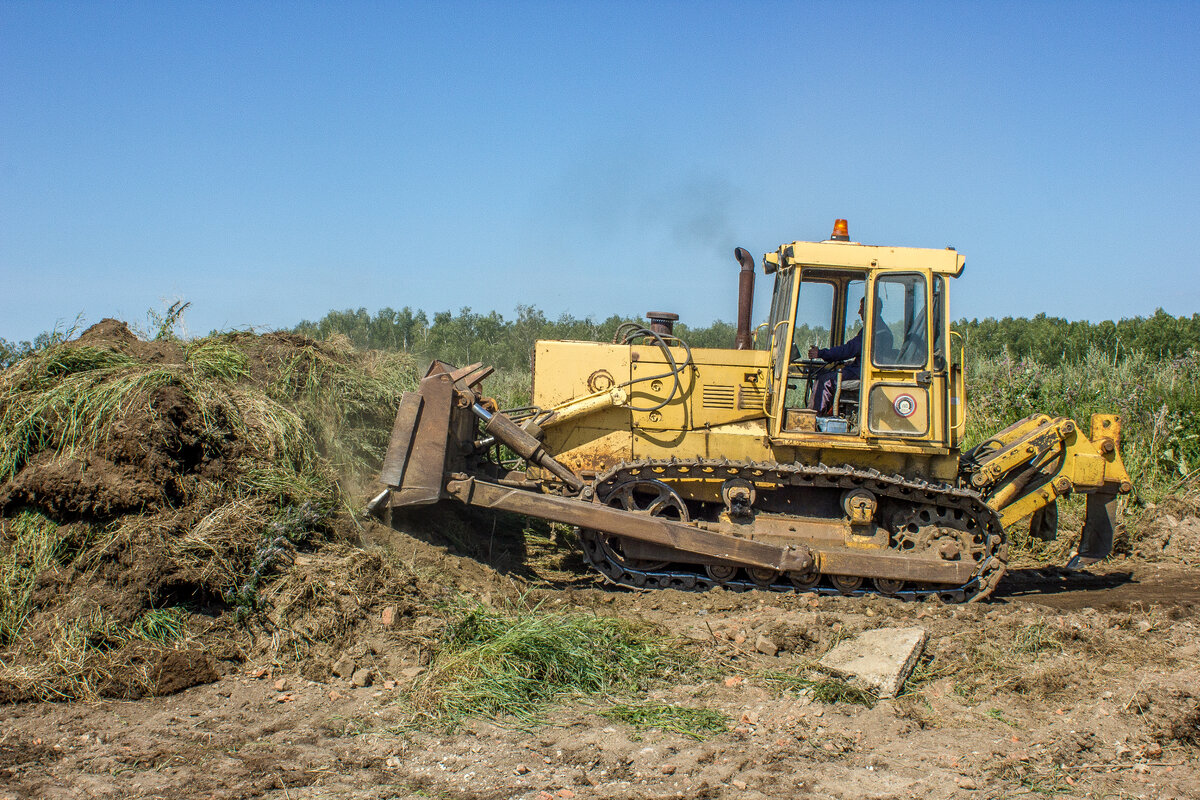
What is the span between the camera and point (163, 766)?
4.32 metres

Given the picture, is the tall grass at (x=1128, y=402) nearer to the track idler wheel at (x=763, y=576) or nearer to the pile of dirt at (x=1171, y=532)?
the pile of dirt at (x=1171, y=532)

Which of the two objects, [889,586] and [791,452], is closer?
[889,586]

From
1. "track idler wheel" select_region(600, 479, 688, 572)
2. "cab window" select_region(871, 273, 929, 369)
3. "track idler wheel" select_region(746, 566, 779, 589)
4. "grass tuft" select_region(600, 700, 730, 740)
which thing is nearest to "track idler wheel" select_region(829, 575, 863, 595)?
"track idler wheel" select_region(746, 566, 779, 589)

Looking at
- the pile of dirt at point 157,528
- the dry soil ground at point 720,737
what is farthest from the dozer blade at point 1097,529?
the pile of dirt at point 157,528

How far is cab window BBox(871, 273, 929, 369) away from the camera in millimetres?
7465

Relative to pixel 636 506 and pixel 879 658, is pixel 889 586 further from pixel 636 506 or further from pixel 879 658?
pixel 636 506

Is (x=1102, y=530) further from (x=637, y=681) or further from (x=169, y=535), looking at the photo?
(x=169, y=535)

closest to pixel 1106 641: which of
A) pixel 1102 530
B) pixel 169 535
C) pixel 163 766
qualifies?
pixel 1102 530

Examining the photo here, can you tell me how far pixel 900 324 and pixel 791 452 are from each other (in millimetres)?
1416

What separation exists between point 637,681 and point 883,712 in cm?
149

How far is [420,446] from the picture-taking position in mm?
7371

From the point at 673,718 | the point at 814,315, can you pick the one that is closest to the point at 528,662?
the point at 673,718

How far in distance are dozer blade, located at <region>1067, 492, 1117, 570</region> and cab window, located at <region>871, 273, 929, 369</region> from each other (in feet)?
7.38

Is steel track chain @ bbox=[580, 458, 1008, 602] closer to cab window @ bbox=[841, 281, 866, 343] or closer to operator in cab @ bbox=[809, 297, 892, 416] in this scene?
operator in cab @ bbox=[809, 297, 892, 416]
